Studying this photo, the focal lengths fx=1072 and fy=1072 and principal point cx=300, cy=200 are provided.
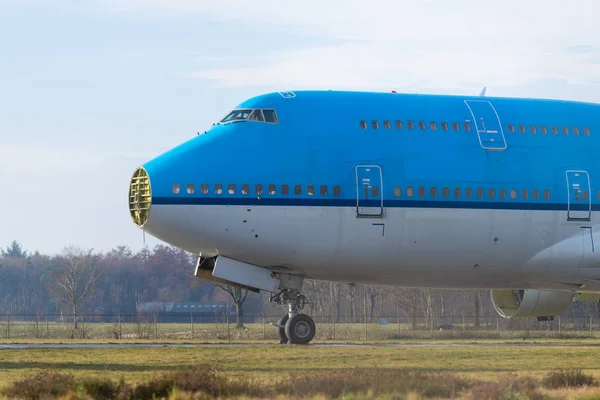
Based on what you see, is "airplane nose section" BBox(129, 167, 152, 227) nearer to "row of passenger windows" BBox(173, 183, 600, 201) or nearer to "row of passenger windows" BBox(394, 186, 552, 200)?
"row of passenger windows" BBox(173, 183, 600, 201)

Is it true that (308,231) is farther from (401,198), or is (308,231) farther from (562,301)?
(562,301)

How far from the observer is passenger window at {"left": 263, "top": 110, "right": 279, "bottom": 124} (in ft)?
106

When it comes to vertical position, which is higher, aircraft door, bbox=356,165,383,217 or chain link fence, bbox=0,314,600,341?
aircraft door, bbox=356,165,383,217

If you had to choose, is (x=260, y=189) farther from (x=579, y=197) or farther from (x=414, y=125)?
(x=579, y=197)

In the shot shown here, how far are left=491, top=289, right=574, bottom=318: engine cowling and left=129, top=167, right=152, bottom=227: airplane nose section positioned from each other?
46.0ft

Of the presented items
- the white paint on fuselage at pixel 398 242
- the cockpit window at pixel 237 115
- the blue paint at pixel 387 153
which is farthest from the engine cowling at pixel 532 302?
the cockpit window at pixel 237 115

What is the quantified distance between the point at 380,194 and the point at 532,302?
8.64 m

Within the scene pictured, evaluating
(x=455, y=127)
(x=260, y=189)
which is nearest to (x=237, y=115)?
(x=260, y=189)

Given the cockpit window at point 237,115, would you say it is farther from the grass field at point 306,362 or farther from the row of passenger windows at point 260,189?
the grass field at point 306,362

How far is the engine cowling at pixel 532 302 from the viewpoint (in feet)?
122

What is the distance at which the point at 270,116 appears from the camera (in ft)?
107

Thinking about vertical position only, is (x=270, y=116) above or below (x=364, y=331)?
above

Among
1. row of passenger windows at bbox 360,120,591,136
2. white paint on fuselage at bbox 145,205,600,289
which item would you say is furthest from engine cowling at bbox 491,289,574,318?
row of passenger windows at bbox 360,120,591,136

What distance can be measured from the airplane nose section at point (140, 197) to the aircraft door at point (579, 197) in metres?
13.2
